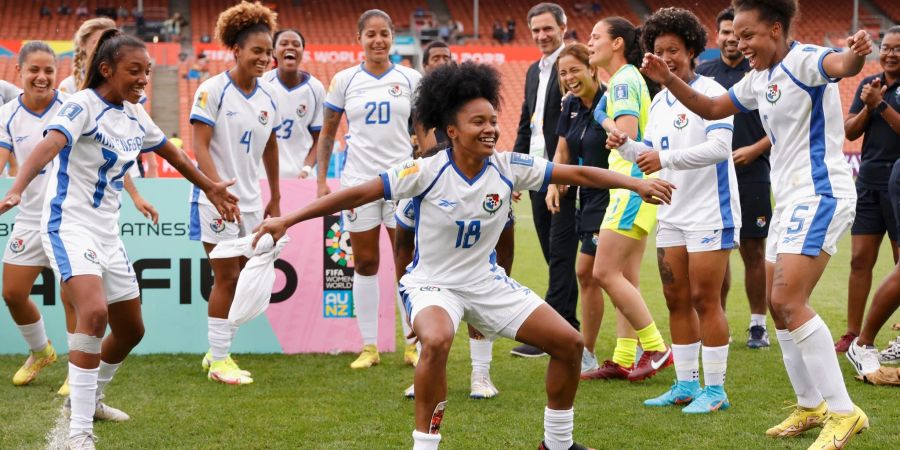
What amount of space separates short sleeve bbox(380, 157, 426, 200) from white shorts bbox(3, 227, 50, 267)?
2924 millimetres

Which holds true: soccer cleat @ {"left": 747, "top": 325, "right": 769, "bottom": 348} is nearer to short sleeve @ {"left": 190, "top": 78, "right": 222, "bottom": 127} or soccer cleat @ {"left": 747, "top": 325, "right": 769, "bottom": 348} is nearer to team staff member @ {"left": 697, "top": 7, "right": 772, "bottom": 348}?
team staff member @ {"left": 697, "top": 7, "right": 772, "bottom": 348}

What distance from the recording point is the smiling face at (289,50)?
8219mm

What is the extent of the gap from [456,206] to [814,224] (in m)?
1.68

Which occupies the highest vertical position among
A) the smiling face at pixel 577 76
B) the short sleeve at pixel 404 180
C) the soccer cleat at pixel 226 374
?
the smiling face at pixel 577 76

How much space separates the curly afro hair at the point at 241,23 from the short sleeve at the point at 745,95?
335 centimetres

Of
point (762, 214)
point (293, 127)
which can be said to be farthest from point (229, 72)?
point (762, 214)

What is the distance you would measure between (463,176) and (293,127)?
412cm

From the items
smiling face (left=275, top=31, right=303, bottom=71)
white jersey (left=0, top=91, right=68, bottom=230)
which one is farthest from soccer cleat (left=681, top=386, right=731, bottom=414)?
smiling face (left=275, top=31, right=303, bottom=71)

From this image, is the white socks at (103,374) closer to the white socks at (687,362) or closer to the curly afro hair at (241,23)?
the curly afro hair at (241,23)

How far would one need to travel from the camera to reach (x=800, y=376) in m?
5.09

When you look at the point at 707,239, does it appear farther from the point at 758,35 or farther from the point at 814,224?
the point at 758,35

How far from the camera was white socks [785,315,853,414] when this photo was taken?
461 centimetres

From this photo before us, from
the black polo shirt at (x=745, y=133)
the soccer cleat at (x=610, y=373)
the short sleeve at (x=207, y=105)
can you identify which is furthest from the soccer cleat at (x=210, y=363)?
the black polo shirt at (x=745, y=133)

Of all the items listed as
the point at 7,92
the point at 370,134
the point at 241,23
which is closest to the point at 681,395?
the point at 370,134
